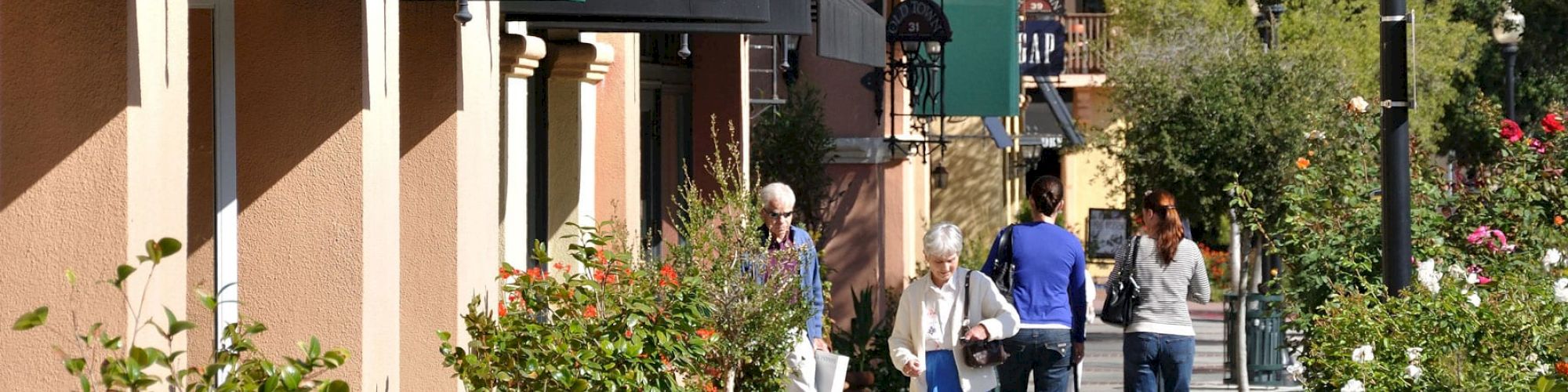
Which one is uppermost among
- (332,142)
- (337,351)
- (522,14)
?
(522,14)

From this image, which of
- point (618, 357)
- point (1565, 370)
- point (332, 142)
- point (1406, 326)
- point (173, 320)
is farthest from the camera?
point (1406, 326)

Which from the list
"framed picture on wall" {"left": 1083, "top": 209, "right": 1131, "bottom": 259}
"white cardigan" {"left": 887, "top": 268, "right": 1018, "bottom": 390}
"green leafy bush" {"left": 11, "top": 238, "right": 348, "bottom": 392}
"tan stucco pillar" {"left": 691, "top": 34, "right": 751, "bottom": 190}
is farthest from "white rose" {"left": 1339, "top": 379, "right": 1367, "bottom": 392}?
"framed picture on wall" {"left": 1083, "top": 209, "right": 1131, "bottom": 259}

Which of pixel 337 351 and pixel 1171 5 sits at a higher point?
pixel 1171 5

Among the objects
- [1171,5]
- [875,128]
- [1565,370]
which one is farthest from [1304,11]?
[1565,370]

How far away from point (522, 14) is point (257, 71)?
2610 mm

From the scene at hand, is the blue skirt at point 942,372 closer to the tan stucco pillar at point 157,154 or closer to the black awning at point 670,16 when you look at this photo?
the black awning at point 670,16

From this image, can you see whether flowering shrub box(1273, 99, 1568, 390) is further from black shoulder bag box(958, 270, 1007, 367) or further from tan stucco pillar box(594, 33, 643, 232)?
tan stucco pillar box(594, 33, 643, 232)

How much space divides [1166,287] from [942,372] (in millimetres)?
1106

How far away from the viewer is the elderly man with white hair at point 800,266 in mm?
8984

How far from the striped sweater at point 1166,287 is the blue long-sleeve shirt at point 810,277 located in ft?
4.17

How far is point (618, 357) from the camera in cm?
651

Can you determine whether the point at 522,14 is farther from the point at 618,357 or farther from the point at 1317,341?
the point at 1317,341

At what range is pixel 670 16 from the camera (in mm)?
7891

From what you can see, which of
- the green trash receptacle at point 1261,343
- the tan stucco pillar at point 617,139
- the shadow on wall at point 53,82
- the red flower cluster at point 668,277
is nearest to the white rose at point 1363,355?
the red flower cluster at point 668,277
